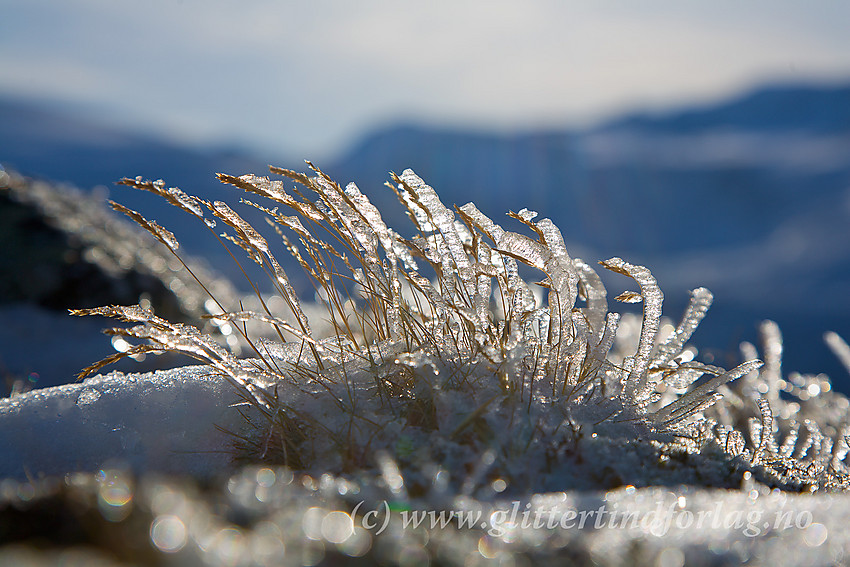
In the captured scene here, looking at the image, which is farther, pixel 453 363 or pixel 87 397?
pixel 87 397

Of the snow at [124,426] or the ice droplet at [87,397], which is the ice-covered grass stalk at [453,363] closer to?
the snow at [124,426]

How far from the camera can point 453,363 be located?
1.97 metres

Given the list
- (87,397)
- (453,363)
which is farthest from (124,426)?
(453,363)

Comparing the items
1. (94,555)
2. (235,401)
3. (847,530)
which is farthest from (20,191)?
(847,530)

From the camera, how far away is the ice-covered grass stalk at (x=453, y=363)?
1766mm

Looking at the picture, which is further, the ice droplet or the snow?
the ice droplet

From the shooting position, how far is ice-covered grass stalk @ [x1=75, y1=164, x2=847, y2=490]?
1766 millimetres

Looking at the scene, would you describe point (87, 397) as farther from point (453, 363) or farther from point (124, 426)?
point (453, 363)

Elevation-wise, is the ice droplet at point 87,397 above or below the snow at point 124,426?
above

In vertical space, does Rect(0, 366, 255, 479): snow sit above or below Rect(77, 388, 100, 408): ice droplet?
below

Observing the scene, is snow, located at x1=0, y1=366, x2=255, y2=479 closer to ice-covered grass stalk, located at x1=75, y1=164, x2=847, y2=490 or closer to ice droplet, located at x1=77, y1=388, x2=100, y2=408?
ice droplet, located at x1=77, y1=388, x2=100, y2=408

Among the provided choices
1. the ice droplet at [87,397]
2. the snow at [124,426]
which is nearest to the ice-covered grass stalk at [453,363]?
the snow at [124,426]

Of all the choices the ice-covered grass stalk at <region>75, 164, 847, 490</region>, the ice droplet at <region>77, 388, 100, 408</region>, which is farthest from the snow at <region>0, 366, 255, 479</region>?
the ice-covered grass stalk at <region>75, 164, 847, 490</region>

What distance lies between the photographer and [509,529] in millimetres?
1208
